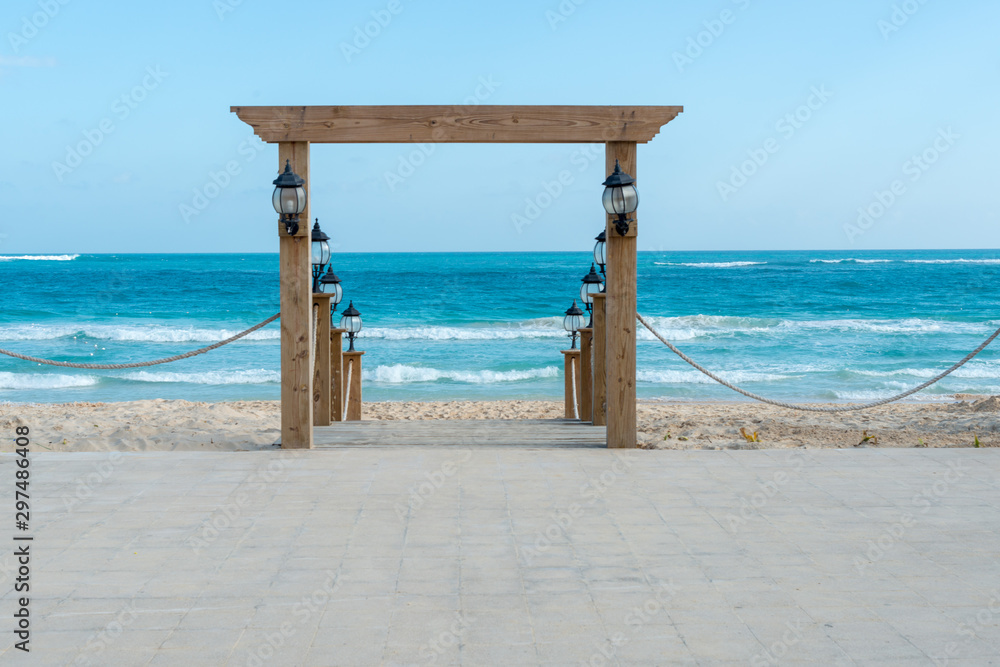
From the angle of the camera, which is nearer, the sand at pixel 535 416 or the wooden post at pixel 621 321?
the wooden post at pixel 621 321

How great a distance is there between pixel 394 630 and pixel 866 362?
58.9 ft

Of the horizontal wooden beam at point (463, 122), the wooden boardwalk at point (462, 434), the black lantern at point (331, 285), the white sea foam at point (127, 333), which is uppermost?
the horizontal wooden beam at point (463, 122)

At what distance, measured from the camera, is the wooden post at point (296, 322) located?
6215 mm

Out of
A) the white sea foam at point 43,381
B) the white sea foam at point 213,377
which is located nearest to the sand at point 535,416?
the white sea foam at point 213,377

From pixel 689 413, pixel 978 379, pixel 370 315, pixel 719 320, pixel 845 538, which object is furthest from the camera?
pixel 370 315

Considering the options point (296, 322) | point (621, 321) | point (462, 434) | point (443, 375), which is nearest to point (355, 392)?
point (462, 434)

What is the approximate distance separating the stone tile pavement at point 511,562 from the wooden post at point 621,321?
1.91 feet

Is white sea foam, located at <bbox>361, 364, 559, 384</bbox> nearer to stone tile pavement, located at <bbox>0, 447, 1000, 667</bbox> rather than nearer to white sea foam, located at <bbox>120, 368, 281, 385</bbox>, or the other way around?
white sea foam, located at <bbox>120, 368, 281, 385</bbox>

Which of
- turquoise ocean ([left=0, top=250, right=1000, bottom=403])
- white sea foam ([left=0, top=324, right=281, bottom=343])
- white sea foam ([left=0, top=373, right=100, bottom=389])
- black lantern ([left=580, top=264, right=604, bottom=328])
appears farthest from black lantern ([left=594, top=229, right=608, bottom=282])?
white sea foam ([left=0, top=324, right=281, bottom=343])

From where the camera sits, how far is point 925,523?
4395mm

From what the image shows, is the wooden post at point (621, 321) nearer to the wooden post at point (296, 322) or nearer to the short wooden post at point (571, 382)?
the wooden post at point (296, 322)

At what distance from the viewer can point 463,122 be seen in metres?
6.05

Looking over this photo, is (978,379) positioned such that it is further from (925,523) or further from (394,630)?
(394,630)

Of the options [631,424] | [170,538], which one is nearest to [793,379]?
[631,424]
